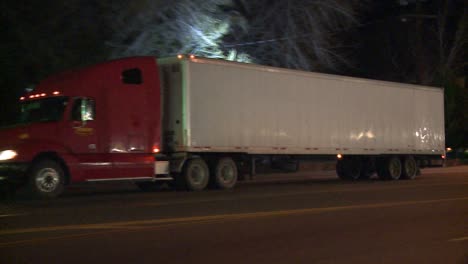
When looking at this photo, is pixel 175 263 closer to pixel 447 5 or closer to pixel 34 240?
pixel 34 240

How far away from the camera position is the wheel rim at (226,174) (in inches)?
819

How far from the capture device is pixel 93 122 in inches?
709

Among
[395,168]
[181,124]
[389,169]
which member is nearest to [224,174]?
[181,124]

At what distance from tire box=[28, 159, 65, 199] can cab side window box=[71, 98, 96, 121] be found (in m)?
1.40

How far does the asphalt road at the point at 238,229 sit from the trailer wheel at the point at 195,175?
1.83 metres

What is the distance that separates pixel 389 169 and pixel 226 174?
8.53 meters

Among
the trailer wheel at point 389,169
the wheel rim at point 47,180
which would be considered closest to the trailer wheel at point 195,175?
the wheel rim at point 47,180

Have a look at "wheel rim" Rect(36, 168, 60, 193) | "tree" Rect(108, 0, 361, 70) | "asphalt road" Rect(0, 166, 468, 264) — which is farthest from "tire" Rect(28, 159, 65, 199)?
"tree" Rect(108, 0, 361, 70)

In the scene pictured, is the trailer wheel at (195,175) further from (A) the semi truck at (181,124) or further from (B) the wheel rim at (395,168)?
(B) the wheel rim at (395,168)

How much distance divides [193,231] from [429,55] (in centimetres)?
3729

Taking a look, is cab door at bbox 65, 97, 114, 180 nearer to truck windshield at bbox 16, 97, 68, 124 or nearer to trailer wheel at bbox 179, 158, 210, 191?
truck windshield at bbox 16, 97, 68, 124

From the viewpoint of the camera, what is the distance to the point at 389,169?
2641 centimetres

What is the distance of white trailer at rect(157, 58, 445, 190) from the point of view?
64.6 feet

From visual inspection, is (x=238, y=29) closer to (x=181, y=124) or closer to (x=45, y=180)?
(x=181, y=124)
